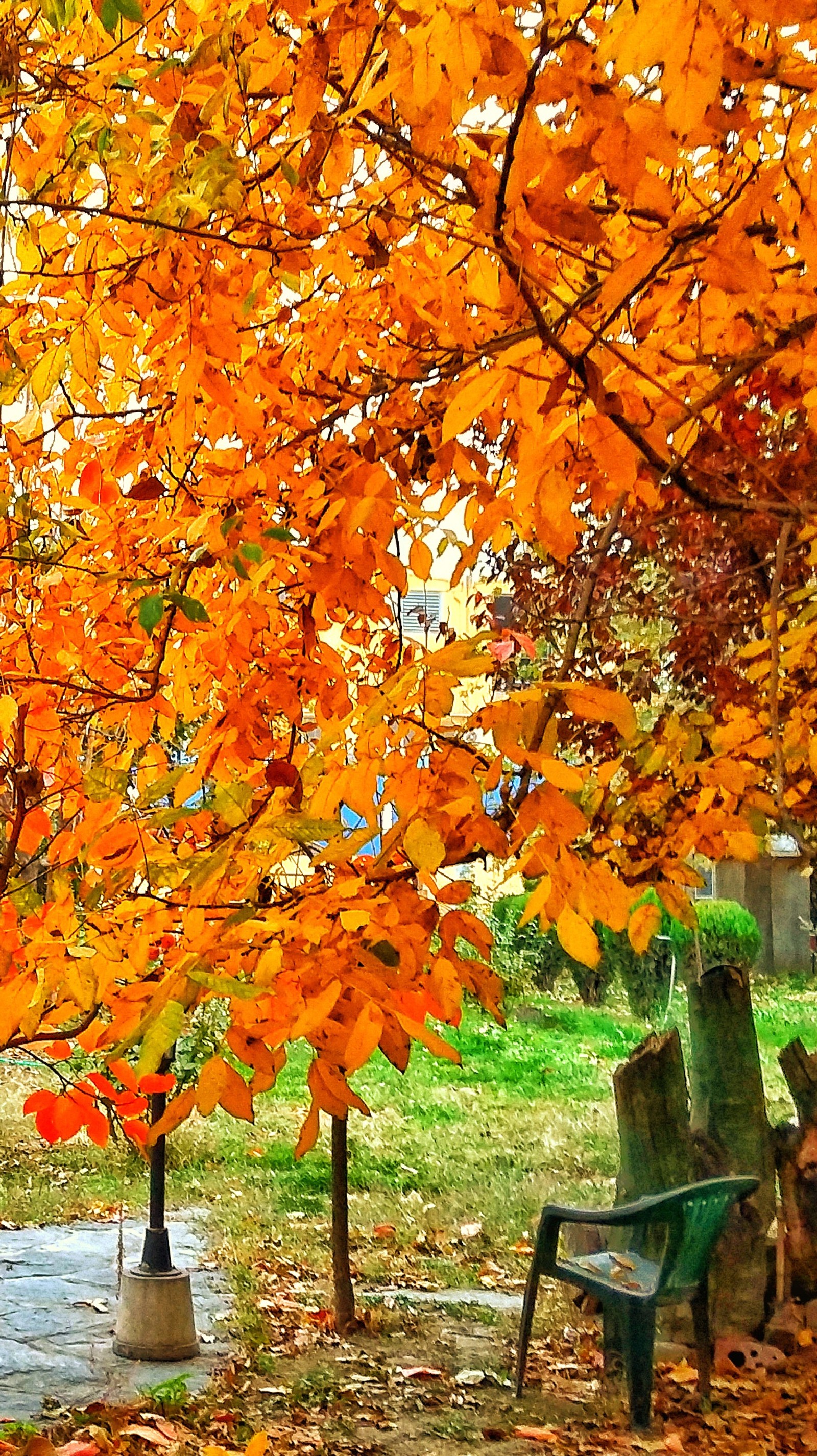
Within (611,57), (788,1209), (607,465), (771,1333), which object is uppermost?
(611,57)

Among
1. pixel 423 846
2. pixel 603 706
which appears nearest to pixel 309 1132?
pixel 423 846

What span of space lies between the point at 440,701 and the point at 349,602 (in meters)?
0.25

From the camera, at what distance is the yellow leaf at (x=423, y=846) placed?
696 millimetres

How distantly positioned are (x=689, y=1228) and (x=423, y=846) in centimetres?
193

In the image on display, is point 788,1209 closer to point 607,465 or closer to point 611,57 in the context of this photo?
point 607,465

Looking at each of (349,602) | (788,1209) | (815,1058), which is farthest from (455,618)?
(349,602)

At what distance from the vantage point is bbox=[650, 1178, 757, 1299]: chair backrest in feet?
7.80

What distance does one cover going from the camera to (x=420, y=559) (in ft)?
3.50

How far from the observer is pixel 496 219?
2.12 ft

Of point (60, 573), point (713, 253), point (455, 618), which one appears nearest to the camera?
point (713, 253)

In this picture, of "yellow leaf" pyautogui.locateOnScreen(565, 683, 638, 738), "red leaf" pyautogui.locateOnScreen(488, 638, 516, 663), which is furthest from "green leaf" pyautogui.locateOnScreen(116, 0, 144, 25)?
"red leaf" pyautogui.locateOnScreen(488, 638, 516, 663)

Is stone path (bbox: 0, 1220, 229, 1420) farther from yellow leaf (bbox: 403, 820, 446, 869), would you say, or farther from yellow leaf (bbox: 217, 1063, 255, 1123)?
yellow leaf (bbox: 403, 820, 446, 869)

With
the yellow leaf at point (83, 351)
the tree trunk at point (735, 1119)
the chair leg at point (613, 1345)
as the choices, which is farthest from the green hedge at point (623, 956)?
the yellow leaf at point (83, 351)

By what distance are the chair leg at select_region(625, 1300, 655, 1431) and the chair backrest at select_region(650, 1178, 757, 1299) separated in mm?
88
